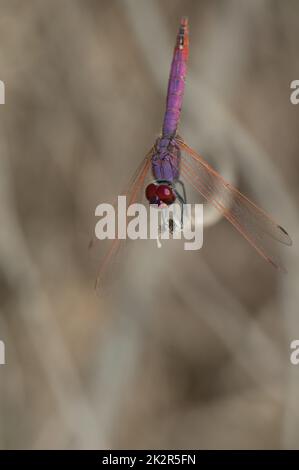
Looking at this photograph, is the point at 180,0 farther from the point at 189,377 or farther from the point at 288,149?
the point at 189,377

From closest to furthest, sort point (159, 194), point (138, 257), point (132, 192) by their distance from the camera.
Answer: point (159, 194) < point (132, 192) < point (138, 257)

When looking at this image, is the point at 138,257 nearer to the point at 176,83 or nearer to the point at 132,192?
the point at 132,192

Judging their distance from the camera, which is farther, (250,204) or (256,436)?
(256,436)

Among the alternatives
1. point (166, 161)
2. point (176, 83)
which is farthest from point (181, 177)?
point (176, 83)

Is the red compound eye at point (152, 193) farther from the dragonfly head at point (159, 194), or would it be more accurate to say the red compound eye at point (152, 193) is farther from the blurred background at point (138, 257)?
the blurred background at point (138, 257)

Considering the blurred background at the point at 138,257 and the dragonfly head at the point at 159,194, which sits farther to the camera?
the blurred background at the point at 138,257

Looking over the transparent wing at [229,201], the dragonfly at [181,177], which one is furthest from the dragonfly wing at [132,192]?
the transparent wing at [229,201]

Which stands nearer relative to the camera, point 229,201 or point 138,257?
point 229,201
